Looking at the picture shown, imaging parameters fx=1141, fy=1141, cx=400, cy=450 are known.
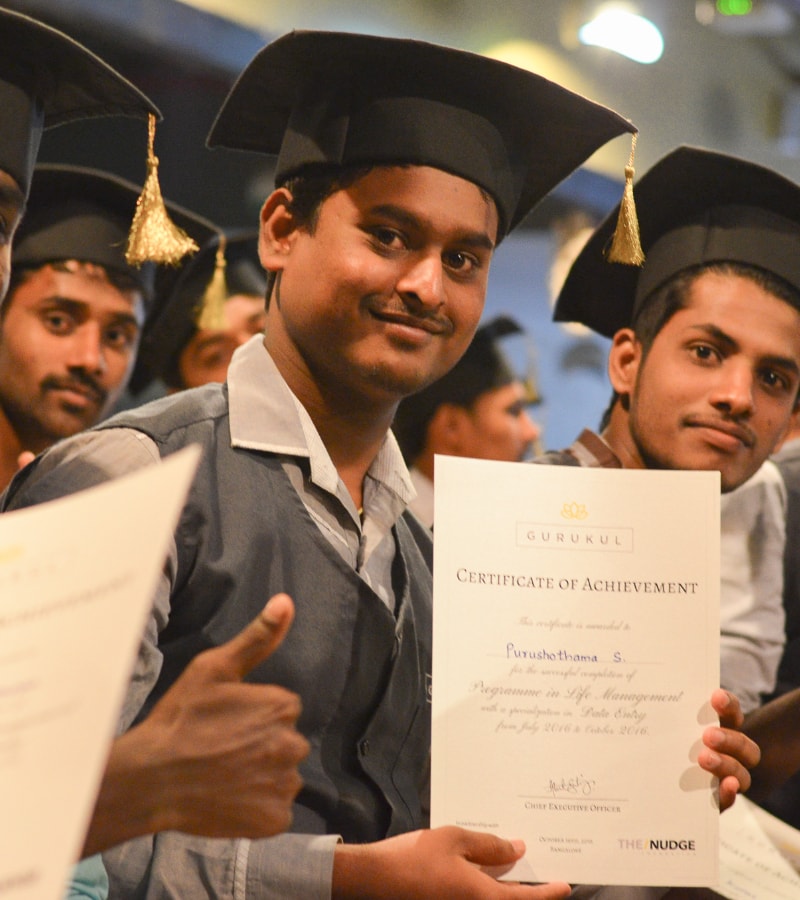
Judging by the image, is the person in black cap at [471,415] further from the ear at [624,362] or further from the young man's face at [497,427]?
the ear at [624,362]

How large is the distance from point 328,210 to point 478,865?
88cm

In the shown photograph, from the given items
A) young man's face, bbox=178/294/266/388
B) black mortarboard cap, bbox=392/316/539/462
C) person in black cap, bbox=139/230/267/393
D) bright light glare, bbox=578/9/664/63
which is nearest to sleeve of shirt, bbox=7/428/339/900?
person in black cap, bbox=139/230/267/393

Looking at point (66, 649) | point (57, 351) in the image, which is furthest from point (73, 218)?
point (66, 649)

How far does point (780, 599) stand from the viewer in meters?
2.37

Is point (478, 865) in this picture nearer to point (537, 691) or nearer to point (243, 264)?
point (537, 691)

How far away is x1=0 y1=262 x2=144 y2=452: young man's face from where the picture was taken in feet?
8.13

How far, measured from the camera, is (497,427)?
3885mm

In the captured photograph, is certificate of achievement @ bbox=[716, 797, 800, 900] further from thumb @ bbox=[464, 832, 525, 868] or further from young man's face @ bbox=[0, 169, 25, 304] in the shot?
young man's face @ bbox=[0, 169, 25, 304]

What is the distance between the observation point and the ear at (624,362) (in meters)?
2.16

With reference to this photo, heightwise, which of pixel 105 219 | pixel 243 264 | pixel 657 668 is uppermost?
pixel 243 264

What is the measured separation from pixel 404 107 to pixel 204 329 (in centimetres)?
157

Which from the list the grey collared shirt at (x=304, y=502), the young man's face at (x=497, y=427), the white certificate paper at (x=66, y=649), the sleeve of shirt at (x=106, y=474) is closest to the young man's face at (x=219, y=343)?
the young man's face at (x=497, y=427)

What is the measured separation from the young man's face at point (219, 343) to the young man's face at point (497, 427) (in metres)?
0.88

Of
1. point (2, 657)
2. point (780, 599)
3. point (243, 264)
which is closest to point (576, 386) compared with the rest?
point (243, 264)
